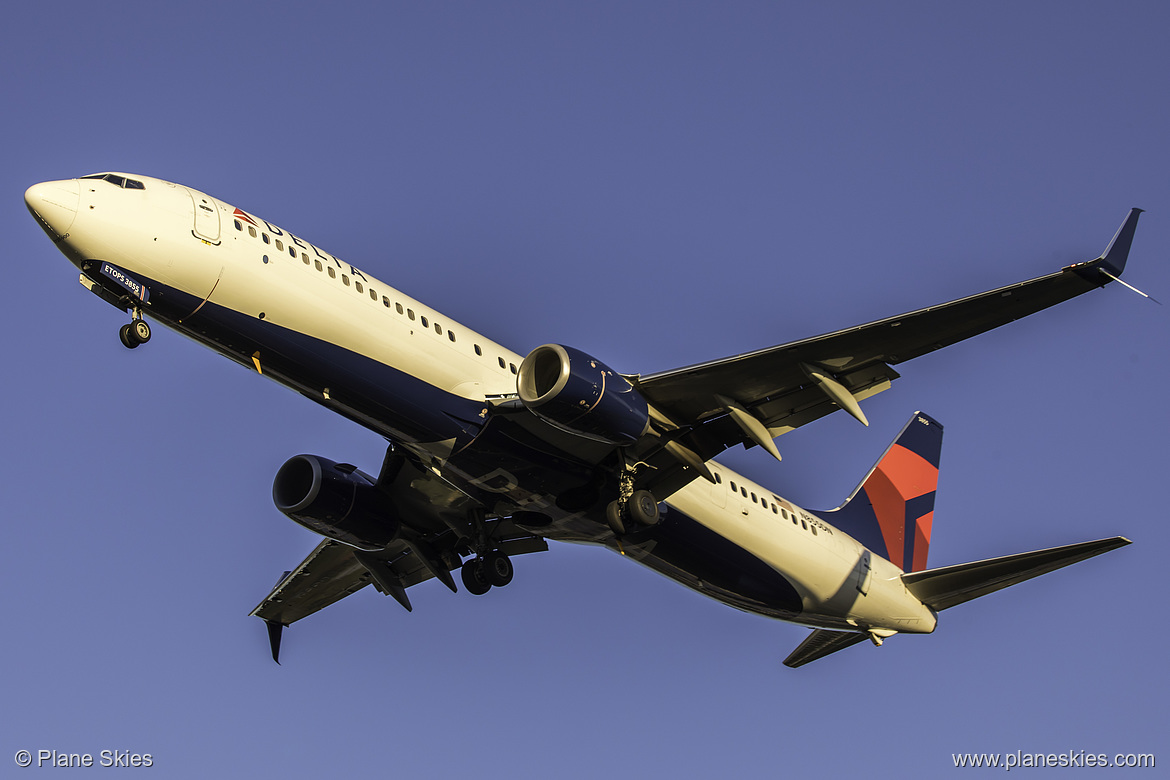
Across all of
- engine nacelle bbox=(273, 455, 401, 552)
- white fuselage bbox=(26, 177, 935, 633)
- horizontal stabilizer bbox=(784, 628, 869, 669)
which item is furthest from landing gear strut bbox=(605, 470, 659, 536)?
horizontal stabilizer bbox=(784, 628, 869, 669)

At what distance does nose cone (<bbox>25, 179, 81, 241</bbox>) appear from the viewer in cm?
1895

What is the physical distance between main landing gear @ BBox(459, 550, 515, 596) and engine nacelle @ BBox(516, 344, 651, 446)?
6.62 meters

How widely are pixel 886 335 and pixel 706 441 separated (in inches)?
184

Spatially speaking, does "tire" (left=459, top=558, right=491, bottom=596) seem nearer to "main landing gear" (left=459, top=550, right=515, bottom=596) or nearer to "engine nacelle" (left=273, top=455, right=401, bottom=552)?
"main landing gear" (left=459, top=550, right=515, bottom=596)

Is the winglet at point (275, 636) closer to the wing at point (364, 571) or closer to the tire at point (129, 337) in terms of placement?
the wing at point (364, 571)

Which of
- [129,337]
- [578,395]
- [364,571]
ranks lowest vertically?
[364,571]

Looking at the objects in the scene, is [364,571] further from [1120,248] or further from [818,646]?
[1120,248]

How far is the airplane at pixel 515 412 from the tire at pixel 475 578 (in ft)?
0.17

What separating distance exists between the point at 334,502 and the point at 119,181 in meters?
9.05

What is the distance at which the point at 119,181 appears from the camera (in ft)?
66.3

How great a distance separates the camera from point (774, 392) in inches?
907

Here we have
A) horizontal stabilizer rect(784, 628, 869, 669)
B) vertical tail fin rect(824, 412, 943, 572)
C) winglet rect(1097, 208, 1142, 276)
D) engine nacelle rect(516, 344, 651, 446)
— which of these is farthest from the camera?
vertical tail fin rect(824, 412, 943, 572)

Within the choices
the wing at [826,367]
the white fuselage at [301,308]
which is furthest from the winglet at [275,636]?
the wing at [826,367]

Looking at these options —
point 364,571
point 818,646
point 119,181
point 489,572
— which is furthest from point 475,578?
point 119,181
